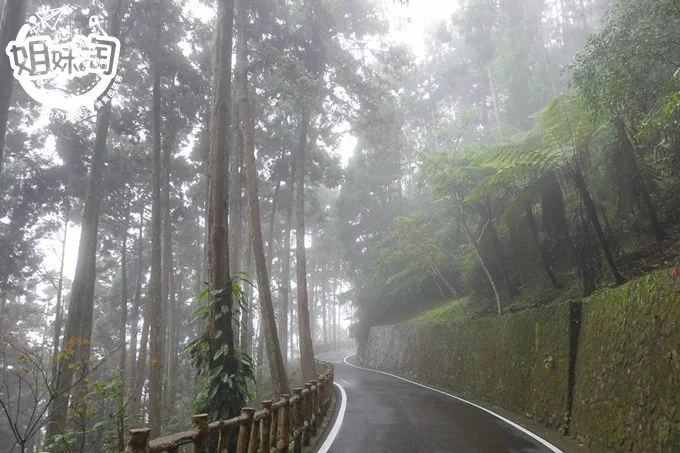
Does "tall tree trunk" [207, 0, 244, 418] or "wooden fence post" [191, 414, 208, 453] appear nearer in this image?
"wooden fence post" [191, 414, 208, 453]

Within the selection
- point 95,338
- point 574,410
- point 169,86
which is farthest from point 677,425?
point 95,338

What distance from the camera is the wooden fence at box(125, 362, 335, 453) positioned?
13.2 feet

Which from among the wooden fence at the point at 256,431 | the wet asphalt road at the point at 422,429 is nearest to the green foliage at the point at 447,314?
the wet asphalt road at the point at 422,429

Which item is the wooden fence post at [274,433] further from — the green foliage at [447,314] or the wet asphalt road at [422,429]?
the green foliage at [447,314]

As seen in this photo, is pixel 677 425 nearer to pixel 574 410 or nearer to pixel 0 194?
pixel 574 410

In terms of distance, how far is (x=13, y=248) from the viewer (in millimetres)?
20984

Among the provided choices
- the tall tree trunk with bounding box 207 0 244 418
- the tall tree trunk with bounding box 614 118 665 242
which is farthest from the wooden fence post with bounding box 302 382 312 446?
the tall tree trunk with bounding box 614 118 665 242

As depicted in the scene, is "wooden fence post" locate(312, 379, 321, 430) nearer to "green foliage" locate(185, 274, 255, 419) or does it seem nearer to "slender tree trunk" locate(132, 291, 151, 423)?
"green foliage" locate(185, 274, 255, 419)

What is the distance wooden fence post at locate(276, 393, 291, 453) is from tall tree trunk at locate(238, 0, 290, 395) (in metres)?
5.15

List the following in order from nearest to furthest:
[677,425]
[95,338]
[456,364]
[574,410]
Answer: [677,425], [574,410], [456,364], [95,338]

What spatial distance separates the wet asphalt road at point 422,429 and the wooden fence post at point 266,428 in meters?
1.84

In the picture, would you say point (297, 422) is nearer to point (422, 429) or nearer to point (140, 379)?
point (422, 429)

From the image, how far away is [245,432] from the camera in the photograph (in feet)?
18.6

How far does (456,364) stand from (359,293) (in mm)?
16657
